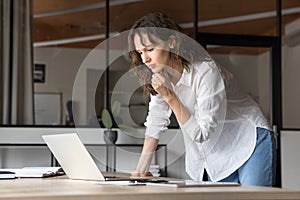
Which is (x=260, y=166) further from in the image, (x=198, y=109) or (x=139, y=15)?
(x=139, y=15)

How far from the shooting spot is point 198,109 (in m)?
1.71

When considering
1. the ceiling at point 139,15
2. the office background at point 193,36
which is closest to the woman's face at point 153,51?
the office background at point 193,36

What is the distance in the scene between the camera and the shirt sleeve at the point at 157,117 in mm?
1903

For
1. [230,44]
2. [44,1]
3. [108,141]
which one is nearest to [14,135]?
[108,141]

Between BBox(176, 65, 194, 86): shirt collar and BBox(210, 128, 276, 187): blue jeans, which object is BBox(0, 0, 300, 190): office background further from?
BBox(176, 65, 194, 86): shirt collar

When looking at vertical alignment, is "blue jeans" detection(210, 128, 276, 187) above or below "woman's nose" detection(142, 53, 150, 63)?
below

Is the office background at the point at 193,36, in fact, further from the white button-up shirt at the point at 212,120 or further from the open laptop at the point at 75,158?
the open laptop at the point at 75,158

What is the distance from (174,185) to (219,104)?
568mm

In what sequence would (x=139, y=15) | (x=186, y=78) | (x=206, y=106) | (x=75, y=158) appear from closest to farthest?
(x=75, y=158), (x=206, y=106), (x=186, y=78), (x=139, y=15)

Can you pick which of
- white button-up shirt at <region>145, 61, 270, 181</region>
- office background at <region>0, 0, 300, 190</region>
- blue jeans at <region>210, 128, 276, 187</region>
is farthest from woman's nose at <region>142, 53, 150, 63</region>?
office background at <region>0, 0, 300, 190</region>

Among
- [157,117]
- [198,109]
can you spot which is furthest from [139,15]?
[198,109]

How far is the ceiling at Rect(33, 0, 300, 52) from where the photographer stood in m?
5.95

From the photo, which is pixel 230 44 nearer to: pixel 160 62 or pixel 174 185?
pixel 160 62

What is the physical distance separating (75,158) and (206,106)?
422 millimetres
